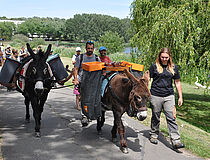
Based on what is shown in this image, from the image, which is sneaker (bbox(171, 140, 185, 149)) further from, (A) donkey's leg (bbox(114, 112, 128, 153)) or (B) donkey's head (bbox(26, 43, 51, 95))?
(B) donkey's head (bbox(26, 43, 51, 95))

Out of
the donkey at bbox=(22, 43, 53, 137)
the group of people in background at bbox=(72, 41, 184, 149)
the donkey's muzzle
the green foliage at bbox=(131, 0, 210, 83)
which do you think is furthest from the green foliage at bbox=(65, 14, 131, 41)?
the group of people in background at bbox=(72, 41, 184, 149)

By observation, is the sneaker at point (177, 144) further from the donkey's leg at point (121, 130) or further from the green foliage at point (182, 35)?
the green foliage at point (182, 35)

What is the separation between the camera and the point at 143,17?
11.9 metres

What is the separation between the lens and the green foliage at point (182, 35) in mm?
9789

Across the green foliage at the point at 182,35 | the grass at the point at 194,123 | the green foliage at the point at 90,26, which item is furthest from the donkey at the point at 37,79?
the green foliage at the point at 90,26

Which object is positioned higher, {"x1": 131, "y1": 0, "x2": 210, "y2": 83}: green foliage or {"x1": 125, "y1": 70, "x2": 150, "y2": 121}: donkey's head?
{"x1": 131, "y1": 0, "x2": 210, "y2": 83}: green foliage

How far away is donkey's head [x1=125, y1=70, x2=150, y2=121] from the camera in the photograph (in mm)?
4305

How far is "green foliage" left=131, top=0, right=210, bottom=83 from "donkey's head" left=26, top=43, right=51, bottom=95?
230 inches

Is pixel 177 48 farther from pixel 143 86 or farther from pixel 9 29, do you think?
pixel 9 29

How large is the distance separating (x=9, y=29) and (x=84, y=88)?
446 ft

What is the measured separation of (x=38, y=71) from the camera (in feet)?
18.3

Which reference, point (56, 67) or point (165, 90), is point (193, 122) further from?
point (56, 67)

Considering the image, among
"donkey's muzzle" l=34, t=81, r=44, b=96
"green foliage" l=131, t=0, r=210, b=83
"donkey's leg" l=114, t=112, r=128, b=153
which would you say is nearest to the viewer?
"donkey's leg" l=114, t=112, r=128, b=153

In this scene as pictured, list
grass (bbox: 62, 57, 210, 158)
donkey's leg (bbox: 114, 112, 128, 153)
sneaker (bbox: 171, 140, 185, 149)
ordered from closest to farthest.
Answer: donkey's leg (bbox: 114, 112, 128, 153)
sneaker (bbox: 171, 140, 185, 149)
grass (bbox: 62, 57, 210, 158)
